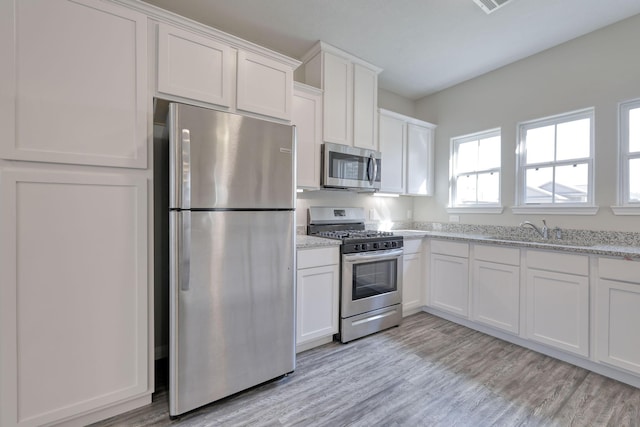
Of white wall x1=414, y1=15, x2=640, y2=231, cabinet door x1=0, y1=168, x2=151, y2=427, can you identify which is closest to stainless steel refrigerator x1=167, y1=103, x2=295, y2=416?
cabinet door x1=0, y1=168, x2=151, y2=427

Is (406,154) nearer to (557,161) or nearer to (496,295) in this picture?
(557,161)

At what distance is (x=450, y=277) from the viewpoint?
305cm

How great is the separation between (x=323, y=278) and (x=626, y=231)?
8.68ft

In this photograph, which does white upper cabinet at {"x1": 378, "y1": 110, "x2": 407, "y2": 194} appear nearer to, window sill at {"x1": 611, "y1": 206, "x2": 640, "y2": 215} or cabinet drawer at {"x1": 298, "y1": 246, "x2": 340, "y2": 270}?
cabinet drawer at {"x1": 298, "y1": 246, "x2": 340, "y2": 270}

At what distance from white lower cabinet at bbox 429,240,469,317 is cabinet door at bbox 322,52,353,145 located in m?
1.61

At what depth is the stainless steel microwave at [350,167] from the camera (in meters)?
2.86

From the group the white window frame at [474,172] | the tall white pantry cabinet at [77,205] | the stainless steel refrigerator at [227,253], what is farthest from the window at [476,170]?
the tall white pantry cabinet at [77,205]

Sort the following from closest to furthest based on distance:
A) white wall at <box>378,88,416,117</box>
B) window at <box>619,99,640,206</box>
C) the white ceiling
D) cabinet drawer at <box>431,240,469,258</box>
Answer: the white ceiling < window at <box>619,99,640,206</box> < cabinet drawer at <box>431,240,469,258</box> < white wall at <box>378,88,416,117</box>

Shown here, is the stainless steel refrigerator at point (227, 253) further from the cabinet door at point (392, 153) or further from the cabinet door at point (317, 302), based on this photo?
the cabinet door at point (392, 153)

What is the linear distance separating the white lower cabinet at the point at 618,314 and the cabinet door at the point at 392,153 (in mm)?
2030

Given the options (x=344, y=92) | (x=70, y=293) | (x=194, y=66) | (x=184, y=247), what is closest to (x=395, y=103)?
(x=344, y=92)

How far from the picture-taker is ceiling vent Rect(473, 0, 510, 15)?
2.15 m

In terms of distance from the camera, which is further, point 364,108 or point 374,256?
point 364,108

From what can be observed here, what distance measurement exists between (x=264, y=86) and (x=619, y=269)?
298 centimetres
